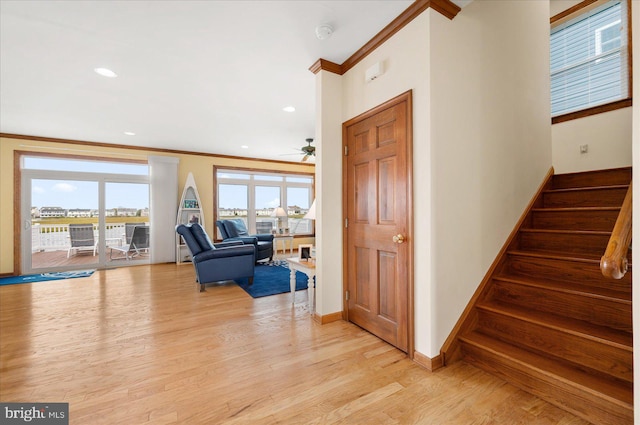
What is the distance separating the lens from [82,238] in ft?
18.6

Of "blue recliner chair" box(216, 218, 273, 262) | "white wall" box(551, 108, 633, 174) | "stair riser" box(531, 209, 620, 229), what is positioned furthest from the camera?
"blue recliner chair" box(216, 218, 273, 262)

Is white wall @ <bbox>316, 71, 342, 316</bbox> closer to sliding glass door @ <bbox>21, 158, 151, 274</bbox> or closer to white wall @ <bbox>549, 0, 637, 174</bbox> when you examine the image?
white wall @ <bbox>549, 0, 637, 174</bbox>

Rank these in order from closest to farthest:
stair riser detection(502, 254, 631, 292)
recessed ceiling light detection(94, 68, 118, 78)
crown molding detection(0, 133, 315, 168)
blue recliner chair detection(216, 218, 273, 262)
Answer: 1. stair riser detection(502, 254, 631, 292)
2. recessed ceiling light detection(94, 68, 118, 78)
3. crown molding detection(0, 133, 315, 168)
4. blue recliner chair detection(216, 218, 273, 262)

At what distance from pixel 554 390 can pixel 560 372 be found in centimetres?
11

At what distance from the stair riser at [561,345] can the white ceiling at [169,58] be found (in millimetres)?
2475

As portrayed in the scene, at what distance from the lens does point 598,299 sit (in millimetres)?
1816

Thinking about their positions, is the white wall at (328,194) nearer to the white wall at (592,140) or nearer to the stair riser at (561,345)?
the stair riser at (561,345)

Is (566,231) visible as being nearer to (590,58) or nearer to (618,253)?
(618,253)

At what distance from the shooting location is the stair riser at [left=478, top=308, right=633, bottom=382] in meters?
1.55

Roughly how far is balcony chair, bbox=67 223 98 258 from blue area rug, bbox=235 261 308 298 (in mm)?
3497

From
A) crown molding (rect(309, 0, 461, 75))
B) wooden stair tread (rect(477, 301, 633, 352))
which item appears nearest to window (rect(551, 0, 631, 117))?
crown molding (rect(309, 0, 461, 75))

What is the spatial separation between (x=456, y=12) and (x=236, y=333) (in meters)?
3.24

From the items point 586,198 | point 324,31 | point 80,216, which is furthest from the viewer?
point 80,216

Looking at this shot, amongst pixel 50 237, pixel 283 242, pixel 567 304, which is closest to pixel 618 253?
pixel 567 304
